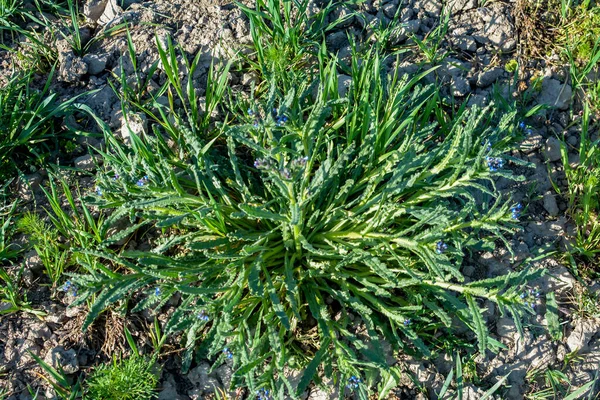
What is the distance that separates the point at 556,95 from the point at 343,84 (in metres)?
1.17

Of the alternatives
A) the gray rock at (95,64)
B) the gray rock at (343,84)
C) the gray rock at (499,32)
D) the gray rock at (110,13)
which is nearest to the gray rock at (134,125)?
the gray rock at (95,64)

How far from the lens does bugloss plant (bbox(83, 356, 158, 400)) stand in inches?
105

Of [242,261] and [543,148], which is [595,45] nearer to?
[543,148]

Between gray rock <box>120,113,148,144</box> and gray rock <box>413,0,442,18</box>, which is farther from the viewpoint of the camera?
gray rock <box>413,0,442,18</box>

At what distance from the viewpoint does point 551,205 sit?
323cm

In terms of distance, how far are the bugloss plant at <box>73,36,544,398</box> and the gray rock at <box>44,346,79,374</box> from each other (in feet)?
0.89

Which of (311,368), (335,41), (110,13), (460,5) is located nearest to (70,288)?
(311,368)

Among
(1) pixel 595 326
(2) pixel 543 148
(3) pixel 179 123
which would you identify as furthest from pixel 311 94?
(1) pixel 595 326

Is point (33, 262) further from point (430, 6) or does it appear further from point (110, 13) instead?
point (430, 6)

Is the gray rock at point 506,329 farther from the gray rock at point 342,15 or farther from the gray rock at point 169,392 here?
the gray rock at point 342,15

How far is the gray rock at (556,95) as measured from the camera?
3.45 meters

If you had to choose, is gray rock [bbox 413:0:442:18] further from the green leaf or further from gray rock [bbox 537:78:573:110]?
the green leaf

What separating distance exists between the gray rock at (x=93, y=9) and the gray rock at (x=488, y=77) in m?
2.13

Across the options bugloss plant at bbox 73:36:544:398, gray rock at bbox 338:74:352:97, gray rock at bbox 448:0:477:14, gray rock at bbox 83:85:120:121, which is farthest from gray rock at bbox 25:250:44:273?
gray rock at bbox 448:0:477:14
